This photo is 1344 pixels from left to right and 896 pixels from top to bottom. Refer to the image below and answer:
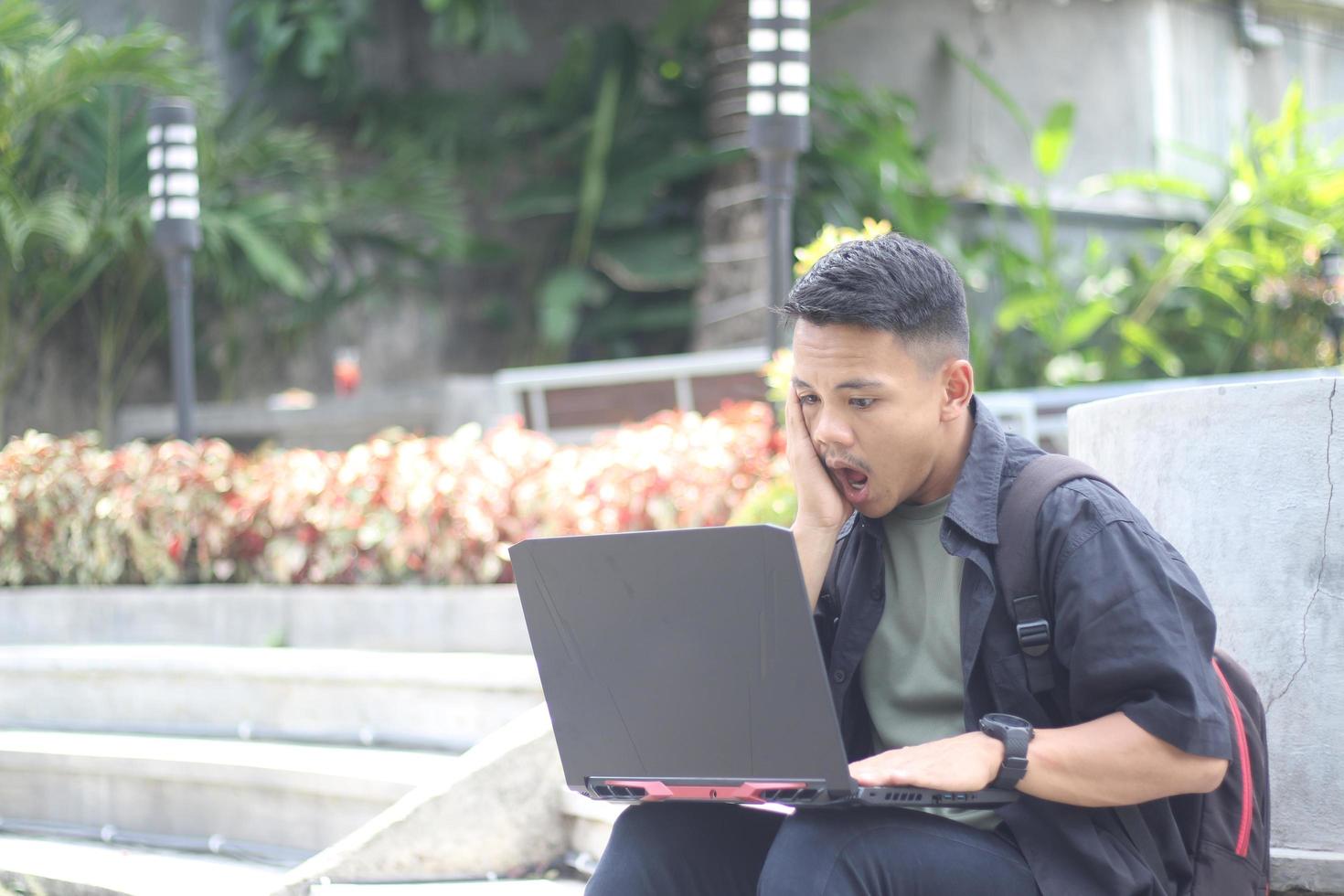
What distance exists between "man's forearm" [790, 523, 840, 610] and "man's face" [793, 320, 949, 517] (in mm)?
93

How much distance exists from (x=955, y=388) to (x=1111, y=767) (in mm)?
576

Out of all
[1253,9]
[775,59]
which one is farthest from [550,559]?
[1253,9]

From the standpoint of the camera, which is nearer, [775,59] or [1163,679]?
[1163,679]

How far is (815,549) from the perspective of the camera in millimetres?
2262

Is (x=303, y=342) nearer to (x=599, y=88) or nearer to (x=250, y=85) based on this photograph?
(x=250, y=85)

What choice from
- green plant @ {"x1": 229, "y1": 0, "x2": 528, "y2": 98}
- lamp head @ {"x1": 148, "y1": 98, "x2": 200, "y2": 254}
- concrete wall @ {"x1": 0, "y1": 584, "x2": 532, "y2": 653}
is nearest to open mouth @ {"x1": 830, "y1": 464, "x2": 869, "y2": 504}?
concrete wall @ {"x1": 0, "y1": 584, "x2": 532, "y2": 653}

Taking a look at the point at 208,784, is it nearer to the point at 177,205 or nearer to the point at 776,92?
the point at 776,92

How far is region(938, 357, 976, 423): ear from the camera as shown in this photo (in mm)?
2121

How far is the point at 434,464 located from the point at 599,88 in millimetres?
6122

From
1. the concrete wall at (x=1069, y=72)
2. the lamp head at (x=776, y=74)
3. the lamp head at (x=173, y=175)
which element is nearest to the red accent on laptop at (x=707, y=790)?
the lamp head at (x=776, y=74)

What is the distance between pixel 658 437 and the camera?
17.8 ft

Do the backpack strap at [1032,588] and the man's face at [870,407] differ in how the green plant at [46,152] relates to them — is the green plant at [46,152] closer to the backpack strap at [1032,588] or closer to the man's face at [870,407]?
the man's face at [870,407]

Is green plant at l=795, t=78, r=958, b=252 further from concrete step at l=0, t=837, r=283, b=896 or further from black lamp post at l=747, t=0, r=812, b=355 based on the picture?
concrete step at l=0, t=837, r=283, b=896

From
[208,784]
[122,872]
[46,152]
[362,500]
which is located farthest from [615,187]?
[122,872]
